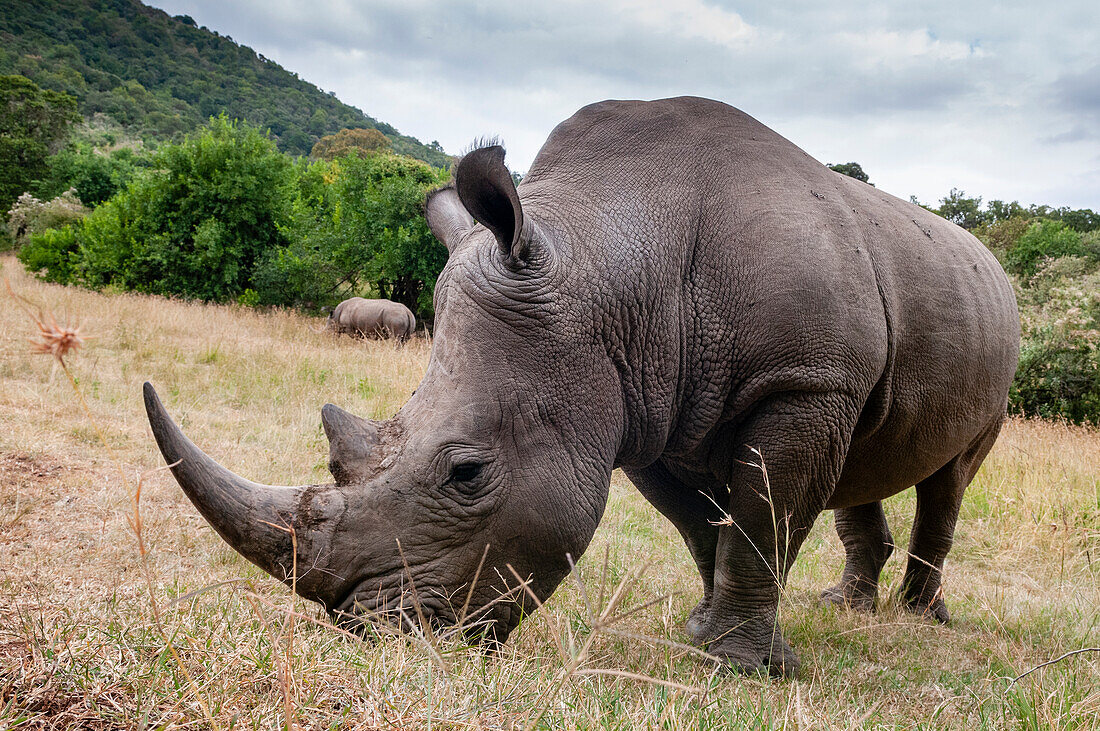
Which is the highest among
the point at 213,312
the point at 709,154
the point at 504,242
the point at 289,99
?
the point at 289,99

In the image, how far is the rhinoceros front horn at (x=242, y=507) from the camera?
2.54 metres

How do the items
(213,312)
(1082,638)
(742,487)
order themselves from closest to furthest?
(742,487) → (1082,638) → (213,312)

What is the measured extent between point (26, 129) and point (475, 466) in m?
54.7

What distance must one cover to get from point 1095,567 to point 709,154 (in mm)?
5387

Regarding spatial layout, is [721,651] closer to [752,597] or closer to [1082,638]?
[752,597]

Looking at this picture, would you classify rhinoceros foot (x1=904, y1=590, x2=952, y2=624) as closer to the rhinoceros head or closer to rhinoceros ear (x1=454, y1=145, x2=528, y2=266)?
the rhinoceros head

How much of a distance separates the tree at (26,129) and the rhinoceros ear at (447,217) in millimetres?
44422

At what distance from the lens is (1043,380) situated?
14.2 metres

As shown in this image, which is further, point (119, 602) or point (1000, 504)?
point (1000, 504)

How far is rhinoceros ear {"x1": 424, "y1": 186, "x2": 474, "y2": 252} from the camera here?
3.61m

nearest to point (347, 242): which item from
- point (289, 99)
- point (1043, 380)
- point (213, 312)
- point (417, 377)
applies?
point (213, 312)

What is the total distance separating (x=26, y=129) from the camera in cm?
4541

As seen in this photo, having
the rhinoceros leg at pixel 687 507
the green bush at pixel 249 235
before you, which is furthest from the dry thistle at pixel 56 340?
the green bush at pixel 249 235

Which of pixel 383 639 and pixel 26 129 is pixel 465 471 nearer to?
pixel 383 639
